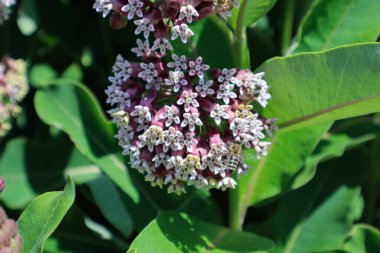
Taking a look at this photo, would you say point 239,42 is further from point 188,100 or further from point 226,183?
point 226,183

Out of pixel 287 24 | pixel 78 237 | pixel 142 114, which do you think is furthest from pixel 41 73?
pixel 142 114

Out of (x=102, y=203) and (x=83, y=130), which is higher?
(x=83, y=130)

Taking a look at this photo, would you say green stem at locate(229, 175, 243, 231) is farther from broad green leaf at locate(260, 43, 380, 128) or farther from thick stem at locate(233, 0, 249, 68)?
thick stem at locate(233, 0, 249, 68)

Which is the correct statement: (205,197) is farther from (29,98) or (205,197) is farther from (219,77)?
(29,98)

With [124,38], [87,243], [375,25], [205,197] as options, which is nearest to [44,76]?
[124,38]

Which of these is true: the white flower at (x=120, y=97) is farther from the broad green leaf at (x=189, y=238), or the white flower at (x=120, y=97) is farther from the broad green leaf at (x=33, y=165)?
the broad green leaf at (x=33, y=165)

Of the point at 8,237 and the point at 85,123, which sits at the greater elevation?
the point at 8,237

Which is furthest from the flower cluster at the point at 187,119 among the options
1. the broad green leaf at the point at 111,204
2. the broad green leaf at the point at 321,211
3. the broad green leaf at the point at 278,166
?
the broad green leaf at the point at 321,211
